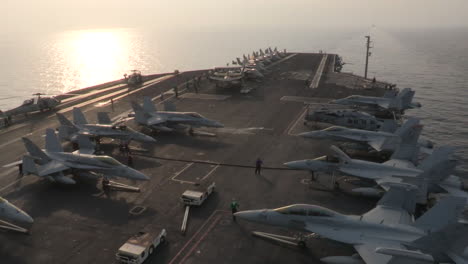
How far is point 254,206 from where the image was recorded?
92.3ft

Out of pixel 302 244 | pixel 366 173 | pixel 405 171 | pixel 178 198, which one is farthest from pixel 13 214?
pixel 405 171

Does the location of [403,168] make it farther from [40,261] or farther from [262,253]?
[40,261]

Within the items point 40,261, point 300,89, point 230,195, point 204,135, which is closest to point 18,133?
point 204,135

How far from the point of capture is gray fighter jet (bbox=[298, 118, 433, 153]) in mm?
36562

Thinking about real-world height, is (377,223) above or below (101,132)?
below

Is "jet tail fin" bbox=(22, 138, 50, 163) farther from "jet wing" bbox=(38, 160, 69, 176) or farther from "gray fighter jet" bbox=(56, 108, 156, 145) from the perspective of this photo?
"gray fighter jet" bbox=(56, 108, 156, 145)

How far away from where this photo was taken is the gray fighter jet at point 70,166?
30078 mm

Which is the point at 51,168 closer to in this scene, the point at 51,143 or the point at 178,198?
the point at 51,143

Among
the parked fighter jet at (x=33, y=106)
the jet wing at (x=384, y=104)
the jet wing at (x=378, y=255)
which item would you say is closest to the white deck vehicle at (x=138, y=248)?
the jet wing at (x=378, y=255)

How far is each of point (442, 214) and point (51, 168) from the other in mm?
32010

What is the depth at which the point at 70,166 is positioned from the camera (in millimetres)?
31297

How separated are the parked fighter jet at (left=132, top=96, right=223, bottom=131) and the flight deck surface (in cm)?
164

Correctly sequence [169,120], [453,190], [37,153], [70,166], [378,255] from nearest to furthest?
[378,255]
[453,190]
[70,166]
[37,153]
[169,120]

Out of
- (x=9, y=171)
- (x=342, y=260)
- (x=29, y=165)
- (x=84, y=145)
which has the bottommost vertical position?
(x=9, y=171)
